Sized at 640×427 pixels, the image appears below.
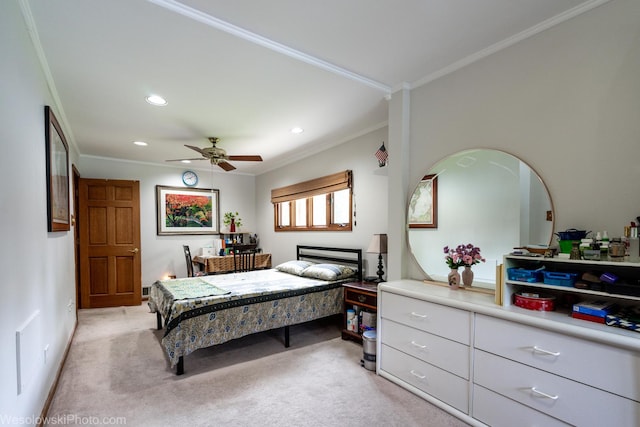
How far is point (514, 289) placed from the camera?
1.89 metres

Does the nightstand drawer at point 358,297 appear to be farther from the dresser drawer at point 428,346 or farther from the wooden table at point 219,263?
the wooden table at point 219,263

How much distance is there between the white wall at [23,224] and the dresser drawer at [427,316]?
2261 mm

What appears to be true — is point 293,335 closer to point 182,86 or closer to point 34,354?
point 34,354

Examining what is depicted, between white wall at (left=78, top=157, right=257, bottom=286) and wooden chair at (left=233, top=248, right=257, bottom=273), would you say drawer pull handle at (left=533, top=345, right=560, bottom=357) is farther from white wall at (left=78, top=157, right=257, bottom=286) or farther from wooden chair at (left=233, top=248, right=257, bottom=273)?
white wall at (left=78, top=157, right=257, bottom=286)

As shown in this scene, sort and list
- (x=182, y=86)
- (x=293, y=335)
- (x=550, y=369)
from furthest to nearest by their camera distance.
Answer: (x=293, y=335)
(x=182, y=86)
(x=550, y=369)

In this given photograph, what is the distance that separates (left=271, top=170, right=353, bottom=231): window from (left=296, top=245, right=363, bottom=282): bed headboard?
0.99ft

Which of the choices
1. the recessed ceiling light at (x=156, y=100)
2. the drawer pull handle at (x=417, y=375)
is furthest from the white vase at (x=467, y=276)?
the recessed ceiling light at (x=156, y=100)

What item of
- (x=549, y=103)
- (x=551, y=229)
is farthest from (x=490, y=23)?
(x=551, y=229)

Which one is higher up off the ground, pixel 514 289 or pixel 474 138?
pixel 474 138

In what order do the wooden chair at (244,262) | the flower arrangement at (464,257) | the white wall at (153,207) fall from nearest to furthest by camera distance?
the flower arrangement at (464,257) → the white wall at (153,207) → the wooden chair at (244,262)

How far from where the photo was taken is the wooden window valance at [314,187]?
13.4 ft

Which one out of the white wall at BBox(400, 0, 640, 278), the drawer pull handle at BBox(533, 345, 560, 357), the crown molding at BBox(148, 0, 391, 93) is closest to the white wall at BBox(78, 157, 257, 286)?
the crown molding at BBox(148, 0, 391, 93)

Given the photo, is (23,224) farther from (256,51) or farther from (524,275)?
(524,275)

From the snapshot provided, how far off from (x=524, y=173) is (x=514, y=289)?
2.54ft
